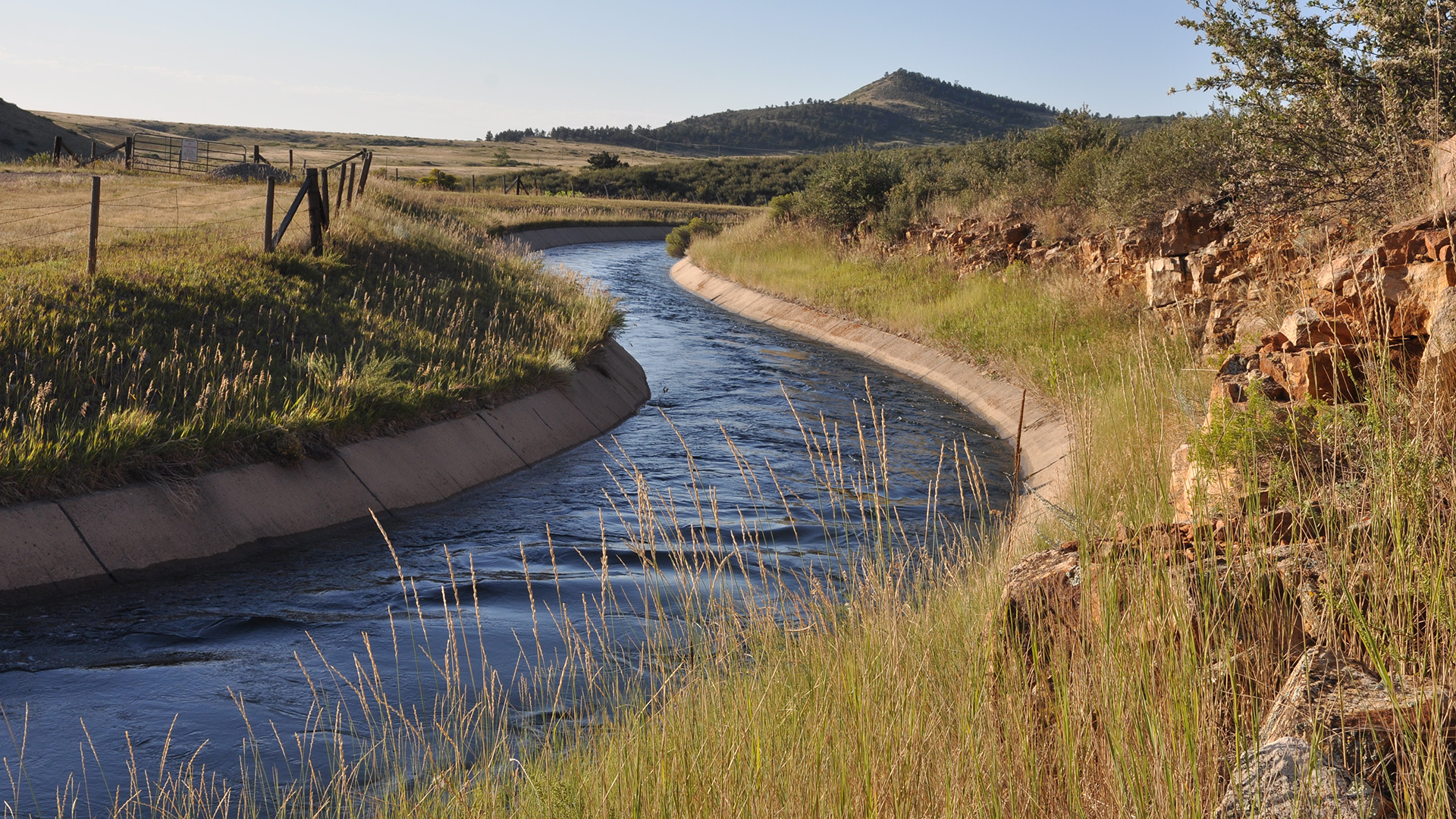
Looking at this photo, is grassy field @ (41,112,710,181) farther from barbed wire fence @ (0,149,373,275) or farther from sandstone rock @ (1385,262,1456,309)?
sandstone rock @ (1385,262,1456,309)

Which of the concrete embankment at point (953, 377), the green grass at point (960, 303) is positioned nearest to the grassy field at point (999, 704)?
the concrete embankment at point (953, 377)

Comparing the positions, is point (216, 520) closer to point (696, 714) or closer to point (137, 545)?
point (137, 545)

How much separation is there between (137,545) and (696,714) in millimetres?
6382

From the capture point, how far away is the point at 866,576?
17.4ft

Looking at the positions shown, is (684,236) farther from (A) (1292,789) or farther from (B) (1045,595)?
(A) (1292,789)

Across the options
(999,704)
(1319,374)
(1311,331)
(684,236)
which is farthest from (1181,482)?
(684,236)

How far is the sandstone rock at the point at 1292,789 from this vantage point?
2.98 metres

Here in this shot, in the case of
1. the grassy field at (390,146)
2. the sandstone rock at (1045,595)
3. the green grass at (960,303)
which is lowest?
the sandstone rock at (1045,595)

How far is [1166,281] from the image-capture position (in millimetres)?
15734

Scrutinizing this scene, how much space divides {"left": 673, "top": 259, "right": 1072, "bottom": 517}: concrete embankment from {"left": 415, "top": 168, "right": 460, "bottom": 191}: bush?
27.0 metres

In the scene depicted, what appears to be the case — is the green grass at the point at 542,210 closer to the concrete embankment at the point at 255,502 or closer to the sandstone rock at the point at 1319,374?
the concrete embankment at the point at 255,502

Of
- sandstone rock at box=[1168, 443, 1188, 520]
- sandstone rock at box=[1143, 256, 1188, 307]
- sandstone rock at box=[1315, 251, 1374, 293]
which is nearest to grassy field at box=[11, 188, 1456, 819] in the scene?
sandstone rock at box=[1168, 443, 1188, 520]

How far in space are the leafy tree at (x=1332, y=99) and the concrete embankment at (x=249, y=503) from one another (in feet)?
32.2

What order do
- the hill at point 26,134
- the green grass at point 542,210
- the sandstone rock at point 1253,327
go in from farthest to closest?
1. the hill at point 26,134
2. the green grass at point 542,210
3. the sandstone rock at point 1253,327
